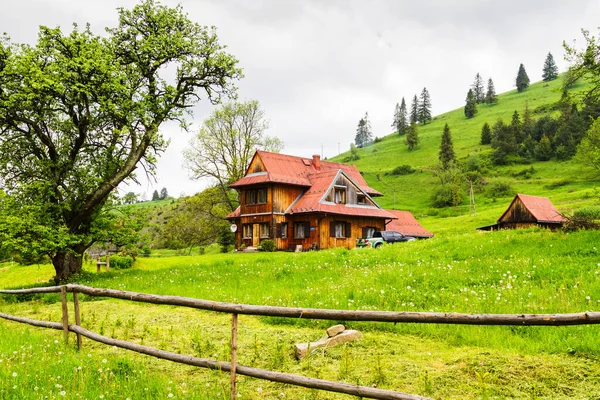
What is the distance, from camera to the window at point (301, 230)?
153 ft

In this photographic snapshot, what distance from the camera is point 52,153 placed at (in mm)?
23234

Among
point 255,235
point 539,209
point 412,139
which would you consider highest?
point 412,139

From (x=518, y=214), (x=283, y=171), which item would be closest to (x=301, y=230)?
(x=283, y=171)

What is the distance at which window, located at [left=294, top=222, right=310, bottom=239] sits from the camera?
46781mm

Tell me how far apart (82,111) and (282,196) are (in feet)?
89.6

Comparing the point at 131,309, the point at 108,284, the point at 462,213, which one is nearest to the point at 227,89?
the point at 108,284

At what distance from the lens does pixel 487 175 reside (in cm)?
11019

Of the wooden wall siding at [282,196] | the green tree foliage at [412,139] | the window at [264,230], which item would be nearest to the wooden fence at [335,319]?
the wooden wall siding at [282,196]

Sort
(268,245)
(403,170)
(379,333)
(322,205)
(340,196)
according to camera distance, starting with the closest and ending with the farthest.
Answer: (379,333), (322,205), (268,245), (340,196), (403,170)

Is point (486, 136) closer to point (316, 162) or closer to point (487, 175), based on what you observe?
point (487, 175)

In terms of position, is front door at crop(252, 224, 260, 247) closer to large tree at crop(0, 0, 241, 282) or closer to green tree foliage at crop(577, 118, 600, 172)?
large tree at crop(0, 0, 241, 282)

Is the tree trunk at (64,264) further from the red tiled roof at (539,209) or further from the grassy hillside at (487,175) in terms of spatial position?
the red tiled roof at (539,209)

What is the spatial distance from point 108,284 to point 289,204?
30741mm

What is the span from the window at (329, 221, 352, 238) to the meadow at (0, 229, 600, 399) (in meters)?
26.5
